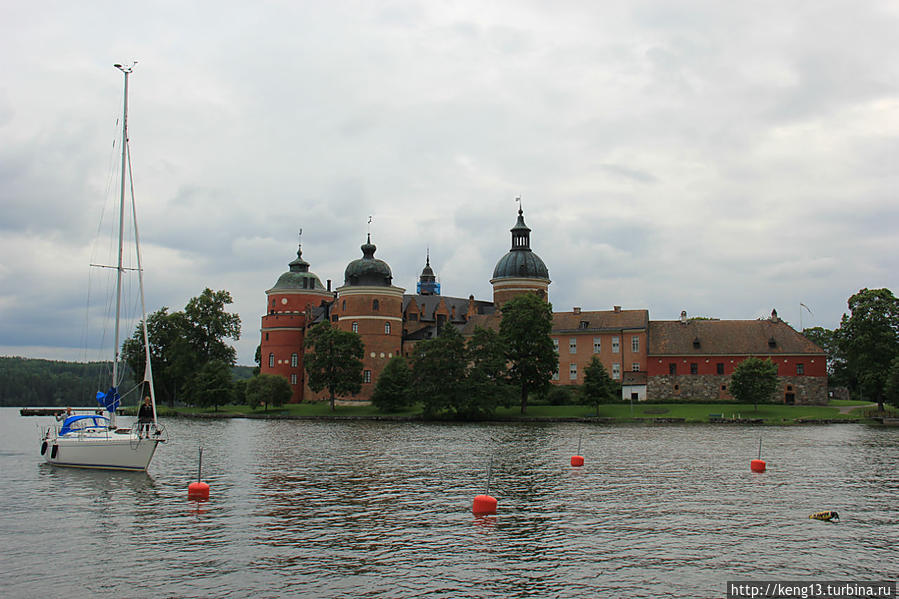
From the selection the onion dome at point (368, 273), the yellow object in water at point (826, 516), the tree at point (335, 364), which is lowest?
the yellow object in water at point (826, 516)

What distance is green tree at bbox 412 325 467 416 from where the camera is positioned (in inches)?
3379

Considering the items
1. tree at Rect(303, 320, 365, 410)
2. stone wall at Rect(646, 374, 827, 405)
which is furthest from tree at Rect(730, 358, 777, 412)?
tree at Rect(303, 320, 365, 410)

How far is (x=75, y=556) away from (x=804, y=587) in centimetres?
1735

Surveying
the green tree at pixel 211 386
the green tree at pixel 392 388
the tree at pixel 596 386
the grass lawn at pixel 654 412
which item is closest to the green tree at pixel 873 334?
the grass lawn at pixel 654 412

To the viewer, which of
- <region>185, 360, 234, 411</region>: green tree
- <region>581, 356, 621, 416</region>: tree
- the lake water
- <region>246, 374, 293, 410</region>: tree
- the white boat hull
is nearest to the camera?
the lake water

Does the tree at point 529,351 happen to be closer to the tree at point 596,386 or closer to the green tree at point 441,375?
the tree at point 596,386

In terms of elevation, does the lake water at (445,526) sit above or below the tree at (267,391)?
below

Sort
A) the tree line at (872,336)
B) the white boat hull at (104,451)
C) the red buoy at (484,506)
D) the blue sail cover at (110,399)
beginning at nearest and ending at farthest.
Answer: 1. the red buoy at (484,506)
2. the white boat hull at (104,451)
3. the blue sail cover at (110,399)
4. the tree line at (872,336)

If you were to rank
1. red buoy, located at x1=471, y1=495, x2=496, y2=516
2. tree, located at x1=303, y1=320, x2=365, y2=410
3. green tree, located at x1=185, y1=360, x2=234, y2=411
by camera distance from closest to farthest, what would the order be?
1. red buoy, located at x1=471, y1=495, x2=496, y2=516
2. tree, located at x1=303, y1=320, x2=365, y2=410
3. green tree, located at x1=185, y1=360, x2=234, y2=411

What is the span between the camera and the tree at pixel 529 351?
89.5 meters

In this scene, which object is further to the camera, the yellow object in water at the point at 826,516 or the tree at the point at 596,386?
the tree at the point at 596,386

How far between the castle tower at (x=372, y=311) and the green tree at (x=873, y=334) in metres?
58.0

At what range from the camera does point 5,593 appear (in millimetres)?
17469

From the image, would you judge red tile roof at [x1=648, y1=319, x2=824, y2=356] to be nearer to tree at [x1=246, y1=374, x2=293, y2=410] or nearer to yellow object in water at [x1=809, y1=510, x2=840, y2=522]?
tree at [x1=246, y1=374, x2=293, y2=410]
